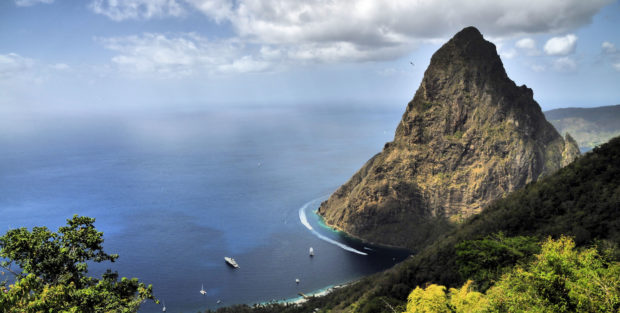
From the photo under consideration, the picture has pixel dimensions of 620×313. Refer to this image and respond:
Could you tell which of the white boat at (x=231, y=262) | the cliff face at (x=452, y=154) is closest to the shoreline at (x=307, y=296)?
the white boat at (x=231, y=262)

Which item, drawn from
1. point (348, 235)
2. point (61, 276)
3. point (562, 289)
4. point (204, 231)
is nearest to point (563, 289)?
point (562, 289)

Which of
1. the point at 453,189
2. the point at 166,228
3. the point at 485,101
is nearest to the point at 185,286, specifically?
the point at 166,228

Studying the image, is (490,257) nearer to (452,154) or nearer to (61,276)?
(61,276)

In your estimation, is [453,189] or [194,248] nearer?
[194,248]

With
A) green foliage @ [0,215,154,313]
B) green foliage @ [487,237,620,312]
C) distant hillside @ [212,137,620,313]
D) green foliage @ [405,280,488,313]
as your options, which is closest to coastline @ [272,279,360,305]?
distant hillside @ [212,137,620,313]

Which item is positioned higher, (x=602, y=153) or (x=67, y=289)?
(x=602, y=153)

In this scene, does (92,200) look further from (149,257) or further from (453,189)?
(453,189)

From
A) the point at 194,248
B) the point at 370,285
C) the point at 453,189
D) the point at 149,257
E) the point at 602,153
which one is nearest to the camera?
the point at 602,153

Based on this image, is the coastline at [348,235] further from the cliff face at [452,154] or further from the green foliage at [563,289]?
the green foliage at [563,289]

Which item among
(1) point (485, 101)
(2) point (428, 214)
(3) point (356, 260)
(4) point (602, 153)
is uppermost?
(1) point (485, 101)
